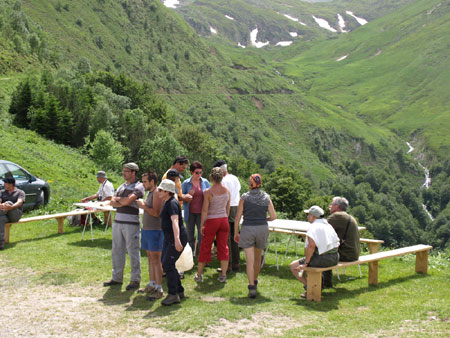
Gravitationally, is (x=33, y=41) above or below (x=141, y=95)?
above

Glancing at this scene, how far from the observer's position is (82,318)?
784cm

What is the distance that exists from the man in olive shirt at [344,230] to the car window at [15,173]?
13237mm

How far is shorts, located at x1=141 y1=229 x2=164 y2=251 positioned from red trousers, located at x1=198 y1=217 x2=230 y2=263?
117 cm

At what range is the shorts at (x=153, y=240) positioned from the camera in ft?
30.6

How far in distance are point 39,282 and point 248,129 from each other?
126m

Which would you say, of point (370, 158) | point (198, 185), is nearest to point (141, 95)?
point (198, 185)

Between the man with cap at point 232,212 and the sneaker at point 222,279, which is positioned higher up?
the man with cap at point 232,212

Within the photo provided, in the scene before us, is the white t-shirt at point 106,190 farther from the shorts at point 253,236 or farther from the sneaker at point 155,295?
the shorts at point 253,236

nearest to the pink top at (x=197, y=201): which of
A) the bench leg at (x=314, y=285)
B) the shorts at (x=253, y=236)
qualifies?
the shorts at (x=253, y=236)

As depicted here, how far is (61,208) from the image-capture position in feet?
65.9

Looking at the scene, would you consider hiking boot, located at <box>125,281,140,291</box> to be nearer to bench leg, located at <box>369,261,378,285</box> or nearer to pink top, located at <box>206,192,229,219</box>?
pink top, located at <box>206,192,229,219</box>

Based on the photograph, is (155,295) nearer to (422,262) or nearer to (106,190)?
(106,190)

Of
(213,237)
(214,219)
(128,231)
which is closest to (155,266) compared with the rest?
(128,231)

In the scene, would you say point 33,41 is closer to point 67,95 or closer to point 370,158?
point 67,95
